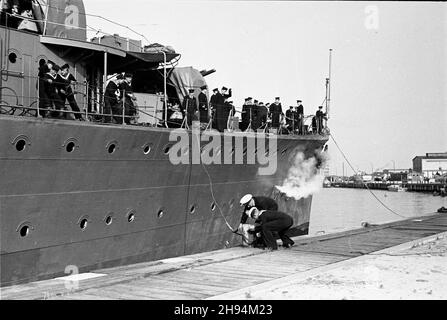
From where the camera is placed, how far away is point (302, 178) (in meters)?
18.4

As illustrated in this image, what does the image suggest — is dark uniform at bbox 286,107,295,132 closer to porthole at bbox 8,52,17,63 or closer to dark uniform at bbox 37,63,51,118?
dark uniform at bbox 37,63,51,118

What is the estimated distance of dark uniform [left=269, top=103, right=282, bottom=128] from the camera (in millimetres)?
15945

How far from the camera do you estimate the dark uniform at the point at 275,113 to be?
628 inches

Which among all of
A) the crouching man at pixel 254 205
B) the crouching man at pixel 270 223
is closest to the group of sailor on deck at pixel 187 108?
the crouching man at pixel 254 205

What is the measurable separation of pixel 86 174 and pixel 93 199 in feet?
1.69

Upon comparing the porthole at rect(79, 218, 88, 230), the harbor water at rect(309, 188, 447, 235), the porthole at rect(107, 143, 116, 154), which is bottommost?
the harbor water at rect(309, 188, 447, 235)

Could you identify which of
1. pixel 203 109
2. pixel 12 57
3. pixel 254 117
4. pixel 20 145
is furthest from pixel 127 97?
pixel 254 117

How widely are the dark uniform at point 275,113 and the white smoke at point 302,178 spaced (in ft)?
5.75

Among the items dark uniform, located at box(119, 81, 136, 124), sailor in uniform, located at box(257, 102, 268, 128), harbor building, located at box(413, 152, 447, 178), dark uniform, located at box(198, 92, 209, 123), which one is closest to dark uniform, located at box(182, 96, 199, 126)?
dark uniform, located at box(198, 92, 209, 123)

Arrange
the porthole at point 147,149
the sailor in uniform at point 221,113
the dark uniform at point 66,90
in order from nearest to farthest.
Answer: the dark uniform at point 66,90, the porthole at point 147,149, the sailor in uniform at point 221,113

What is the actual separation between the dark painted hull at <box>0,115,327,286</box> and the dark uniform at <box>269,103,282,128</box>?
332cm

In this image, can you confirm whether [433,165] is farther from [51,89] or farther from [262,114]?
[51,89]

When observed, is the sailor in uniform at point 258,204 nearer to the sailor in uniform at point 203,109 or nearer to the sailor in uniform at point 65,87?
the sailor in uniform at point 65,87
